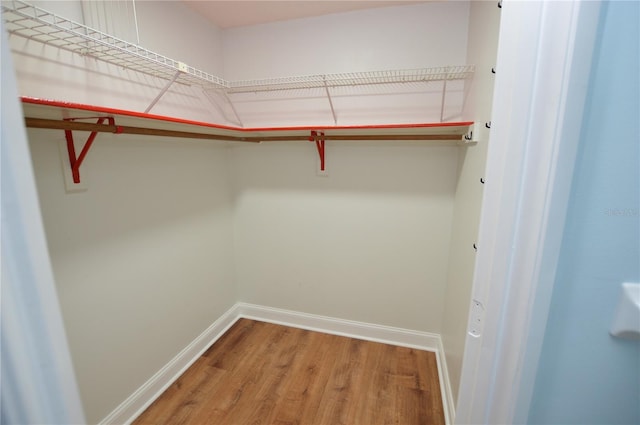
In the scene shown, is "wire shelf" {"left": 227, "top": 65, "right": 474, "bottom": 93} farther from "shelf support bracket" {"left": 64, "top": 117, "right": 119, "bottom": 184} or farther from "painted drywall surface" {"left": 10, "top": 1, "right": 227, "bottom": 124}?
"shelf support bracket" {"left": 64, "top": 117, "right": 119, "bottom": 184}

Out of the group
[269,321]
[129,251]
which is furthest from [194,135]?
[269,321]

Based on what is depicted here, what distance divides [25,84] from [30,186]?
3.41 ft

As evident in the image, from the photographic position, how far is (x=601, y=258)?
0.51 metres

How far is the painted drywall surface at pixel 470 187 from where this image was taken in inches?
42.8

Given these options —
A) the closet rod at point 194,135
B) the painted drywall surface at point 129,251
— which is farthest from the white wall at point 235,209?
the closet rod at point 194,135

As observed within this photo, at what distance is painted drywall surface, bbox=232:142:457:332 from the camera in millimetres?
1856

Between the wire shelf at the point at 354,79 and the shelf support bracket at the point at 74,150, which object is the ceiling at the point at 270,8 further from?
the shelf support bracket at the point at 74,150

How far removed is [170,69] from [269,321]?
1952 millimetres

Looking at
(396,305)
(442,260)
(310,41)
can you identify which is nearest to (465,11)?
(310,41)

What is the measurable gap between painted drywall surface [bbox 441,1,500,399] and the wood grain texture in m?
0.28

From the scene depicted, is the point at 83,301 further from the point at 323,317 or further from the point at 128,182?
the point at 323,317

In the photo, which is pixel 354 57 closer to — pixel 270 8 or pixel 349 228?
pixel 270 8

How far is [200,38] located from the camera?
6.03 ft

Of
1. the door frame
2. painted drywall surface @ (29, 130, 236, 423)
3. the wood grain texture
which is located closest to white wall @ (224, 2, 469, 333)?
the wood grain texture
